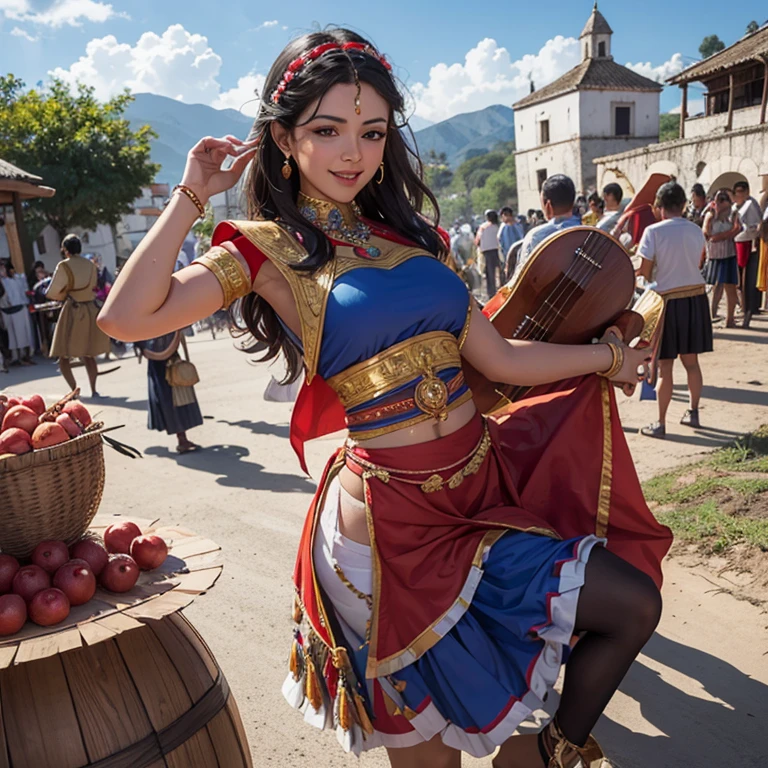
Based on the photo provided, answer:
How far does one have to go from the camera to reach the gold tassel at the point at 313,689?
190 cm

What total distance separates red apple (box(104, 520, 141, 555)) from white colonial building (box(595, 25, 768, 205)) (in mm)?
22179

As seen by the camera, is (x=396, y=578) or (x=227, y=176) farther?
(x=227, y=176)

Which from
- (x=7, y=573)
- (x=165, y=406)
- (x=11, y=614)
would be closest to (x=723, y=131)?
(x=165, y=406)

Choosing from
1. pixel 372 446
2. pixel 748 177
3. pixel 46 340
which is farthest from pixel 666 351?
pixel 748 177

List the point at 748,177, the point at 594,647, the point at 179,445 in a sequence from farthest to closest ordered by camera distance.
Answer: the point at 748,177 → the point at 179,445 → the point at 594,647

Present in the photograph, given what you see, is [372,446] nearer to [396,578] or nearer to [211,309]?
[396,578]

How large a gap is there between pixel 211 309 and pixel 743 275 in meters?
9.98

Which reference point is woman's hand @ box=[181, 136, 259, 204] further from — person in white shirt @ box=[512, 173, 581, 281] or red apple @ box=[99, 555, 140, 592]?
person in white shirt @ box=[512, 173, 581, 281]

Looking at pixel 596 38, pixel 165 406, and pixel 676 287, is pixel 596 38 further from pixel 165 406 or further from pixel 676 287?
pixel 165 406

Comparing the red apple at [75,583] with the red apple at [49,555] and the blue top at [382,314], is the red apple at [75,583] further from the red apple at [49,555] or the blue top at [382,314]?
the blue top at [382,314]

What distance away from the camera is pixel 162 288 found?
5.55 ft

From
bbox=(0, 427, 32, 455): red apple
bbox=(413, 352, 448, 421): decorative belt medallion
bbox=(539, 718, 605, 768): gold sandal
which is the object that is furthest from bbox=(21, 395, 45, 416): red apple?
bbox=(539, 718, 605, 768): gold sandal

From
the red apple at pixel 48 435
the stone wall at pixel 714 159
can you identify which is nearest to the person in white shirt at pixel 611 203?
the red apple at pixel 48 435

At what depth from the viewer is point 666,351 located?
5.99 meters
